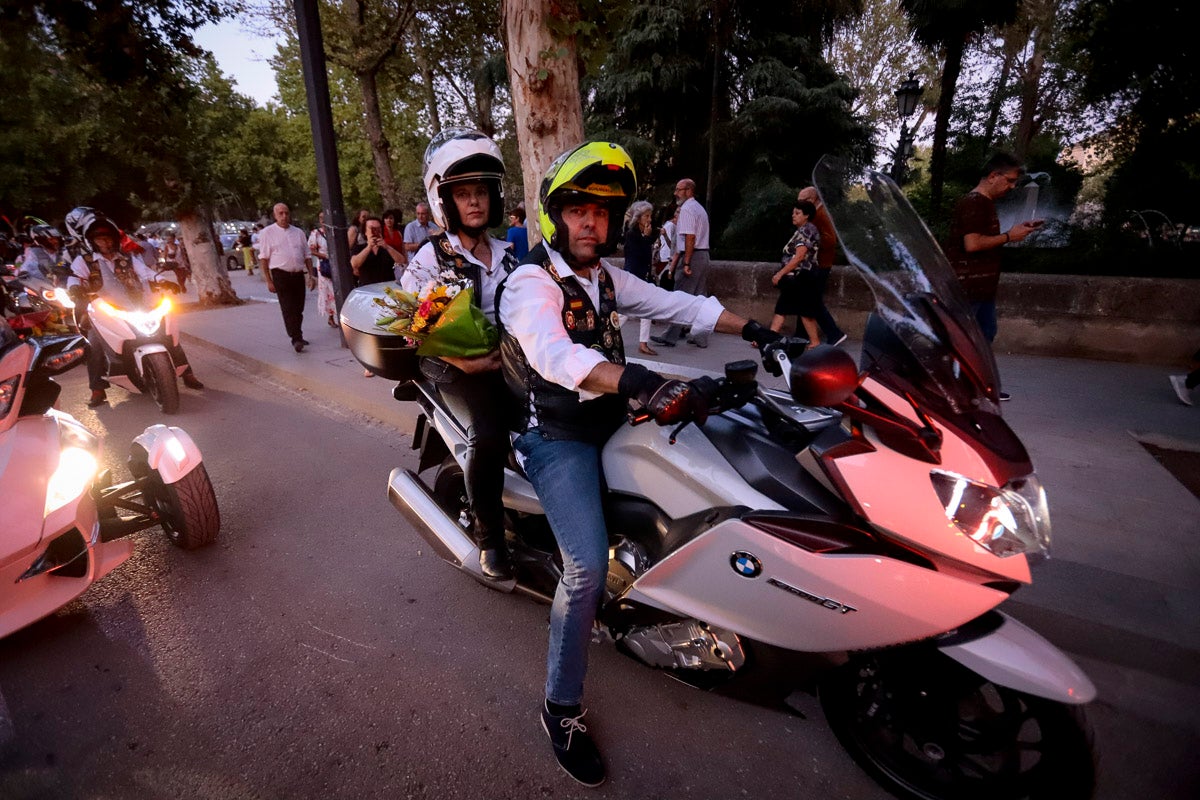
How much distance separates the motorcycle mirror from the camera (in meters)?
1.41

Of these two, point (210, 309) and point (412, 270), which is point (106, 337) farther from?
point (210, 309)

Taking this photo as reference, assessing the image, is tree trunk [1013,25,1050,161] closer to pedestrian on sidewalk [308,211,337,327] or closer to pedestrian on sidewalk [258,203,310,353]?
pedestrian on sidewalk [308,211,337,327]

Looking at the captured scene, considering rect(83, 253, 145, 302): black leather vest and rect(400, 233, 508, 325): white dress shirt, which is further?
rect(83, 253, 145, 302): black leather vest

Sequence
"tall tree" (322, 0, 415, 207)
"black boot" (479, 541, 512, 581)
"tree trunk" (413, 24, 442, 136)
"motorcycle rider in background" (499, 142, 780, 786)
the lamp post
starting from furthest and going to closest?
1. "tree trunk" (413, 24, 442, 136)
2. "tall tree" (322, 0, 415, 207)
3. the lamp post
4. "black boot" (479, 541, 512, 581)
5. "motorcycle rider in background" (499, 142, 780, 786)

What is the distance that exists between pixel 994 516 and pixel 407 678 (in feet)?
7.28

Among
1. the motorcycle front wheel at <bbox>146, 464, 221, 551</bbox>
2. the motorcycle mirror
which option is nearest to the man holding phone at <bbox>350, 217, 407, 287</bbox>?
the motorcycle front wheel at <bbox>146, 464, 221, 551</bbox>

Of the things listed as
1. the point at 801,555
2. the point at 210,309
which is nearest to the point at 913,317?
the point at 801,555

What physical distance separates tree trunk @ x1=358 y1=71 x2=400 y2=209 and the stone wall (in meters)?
12.3

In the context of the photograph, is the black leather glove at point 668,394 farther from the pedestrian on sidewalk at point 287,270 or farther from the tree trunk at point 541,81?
the pedestrian on sidewalk at point 287,270

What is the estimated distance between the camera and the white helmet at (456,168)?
2.71 metres

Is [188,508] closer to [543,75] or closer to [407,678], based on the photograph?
[407,678]

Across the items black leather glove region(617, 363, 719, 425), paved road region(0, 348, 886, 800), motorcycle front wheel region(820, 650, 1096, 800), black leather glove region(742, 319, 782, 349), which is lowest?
paved road region(0, 348, 886, 800)

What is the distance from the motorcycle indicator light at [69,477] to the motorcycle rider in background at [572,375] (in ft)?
6.52

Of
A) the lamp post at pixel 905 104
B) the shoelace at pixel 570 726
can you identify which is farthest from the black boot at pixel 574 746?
the lamp post at pixel 905 104
